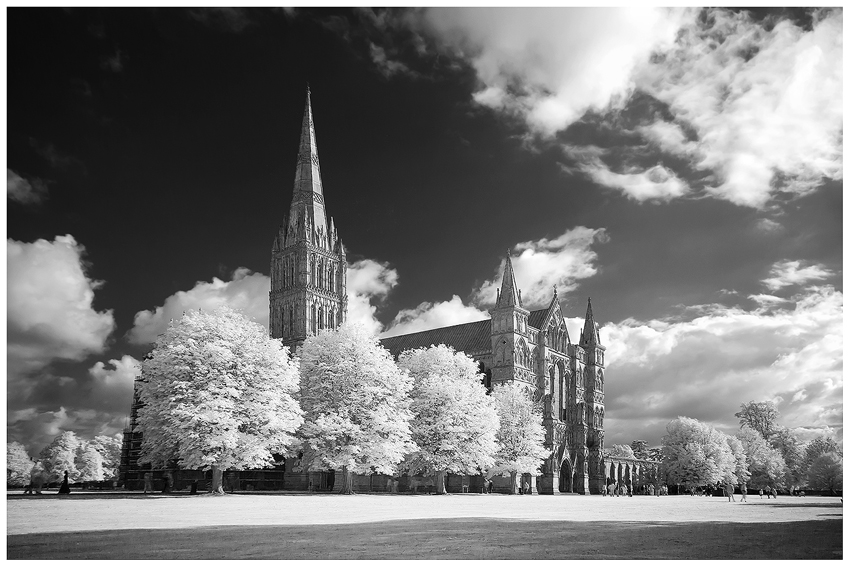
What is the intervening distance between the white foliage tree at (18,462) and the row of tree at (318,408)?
18.0 feet

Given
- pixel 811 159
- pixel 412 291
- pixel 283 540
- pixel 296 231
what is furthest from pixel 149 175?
pixel 296 231

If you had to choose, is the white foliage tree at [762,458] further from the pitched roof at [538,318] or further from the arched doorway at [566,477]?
the pitched roof at [538,318]

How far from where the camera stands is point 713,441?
222ft

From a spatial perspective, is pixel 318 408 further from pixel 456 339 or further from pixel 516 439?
pixel 456 339

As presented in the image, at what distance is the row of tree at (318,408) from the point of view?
29.2 m

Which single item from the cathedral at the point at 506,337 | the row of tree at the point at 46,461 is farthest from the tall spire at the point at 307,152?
the cathedral at the point at 506,337

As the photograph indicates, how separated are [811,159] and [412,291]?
13082mm

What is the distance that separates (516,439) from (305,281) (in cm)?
2529

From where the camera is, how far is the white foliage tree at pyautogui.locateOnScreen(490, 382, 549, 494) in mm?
50031

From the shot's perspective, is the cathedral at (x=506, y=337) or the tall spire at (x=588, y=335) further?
the tall spire at (x=588, y=335)

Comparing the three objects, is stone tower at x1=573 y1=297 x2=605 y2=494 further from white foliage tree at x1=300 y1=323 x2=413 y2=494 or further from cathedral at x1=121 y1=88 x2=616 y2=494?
white foliage tree at x1=300 y1=323 x2=413 y2=494

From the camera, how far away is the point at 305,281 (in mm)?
66188

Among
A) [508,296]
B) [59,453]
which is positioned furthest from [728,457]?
[59,453]

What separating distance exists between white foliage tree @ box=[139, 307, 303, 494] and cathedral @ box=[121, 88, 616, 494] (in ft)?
87.9
